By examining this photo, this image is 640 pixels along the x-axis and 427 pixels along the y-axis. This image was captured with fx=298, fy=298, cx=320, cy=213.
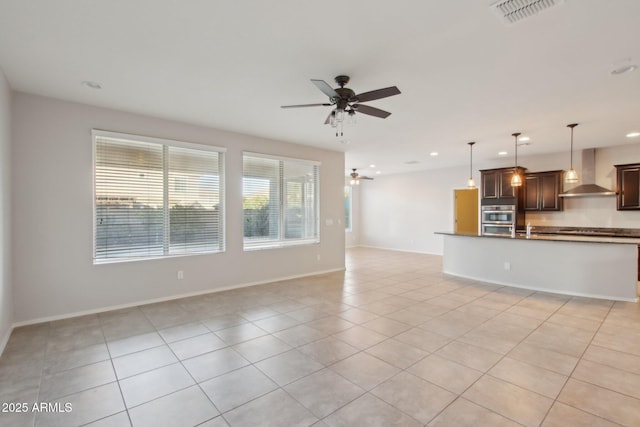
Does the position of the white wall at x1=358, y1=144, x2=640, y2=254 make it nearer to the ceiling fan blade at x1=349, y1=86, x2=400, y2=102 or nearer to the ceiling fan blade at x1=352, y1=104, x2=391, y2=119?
the ceiling fan blade at x1=352, y1=104, x2=391, y2=119

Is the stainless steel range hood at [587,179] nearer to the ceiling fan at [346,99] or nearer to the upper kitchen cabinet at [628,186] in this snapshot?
the upper kitchen cabinet at [628,186]

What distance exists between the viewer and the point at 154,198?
14.9 ft

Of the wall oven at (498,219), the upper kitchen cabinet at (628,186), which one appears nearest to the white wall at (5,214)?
the wall oven at (498,219)

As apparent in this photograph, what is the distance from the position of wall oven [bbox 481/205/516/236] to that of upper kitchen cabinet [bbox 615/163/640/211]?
1868 millimetres

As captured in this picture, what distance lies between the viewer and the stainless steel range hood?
634cm

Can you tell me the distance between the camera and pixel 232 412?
6.74 feet

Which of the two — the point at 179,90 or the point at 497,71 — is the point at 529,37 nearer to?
the point at 497,71

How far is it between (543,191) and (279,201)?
245 inches

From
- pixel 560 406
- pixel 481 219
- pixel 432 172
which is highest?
pixel 432 172

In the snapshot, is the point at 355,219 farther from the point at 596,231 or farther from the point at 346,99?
the point at 346,99

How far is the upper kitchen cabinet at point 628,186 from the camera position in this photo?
596cm

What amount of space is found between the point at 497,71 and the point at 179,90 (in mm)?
3483

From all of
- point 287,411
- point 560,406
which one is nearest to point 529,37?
point 560,406

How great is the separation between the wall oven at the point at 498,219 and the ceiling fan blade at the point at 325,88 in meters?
6.00
